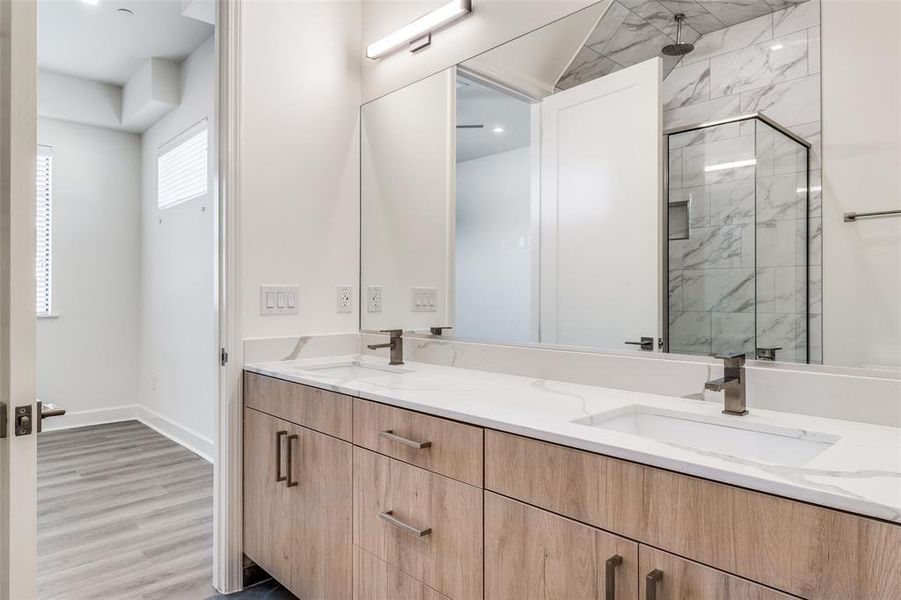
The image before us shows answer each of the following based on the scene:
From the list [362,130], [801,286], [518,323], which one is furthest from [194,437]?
[801,286]

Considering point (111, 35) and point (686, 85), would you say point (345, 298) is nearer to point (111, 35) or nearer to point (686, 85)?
point (686, 85)

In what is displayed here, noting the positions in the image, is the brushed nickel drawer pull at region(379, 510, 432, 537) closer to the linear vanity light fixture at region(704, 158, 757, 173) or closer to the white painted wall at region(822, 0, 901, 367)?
the white painted wall at region(822, 0, 901, 367)

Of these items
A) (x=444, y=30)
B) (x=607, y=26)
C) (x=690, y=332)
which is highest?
(x=444, y=30)

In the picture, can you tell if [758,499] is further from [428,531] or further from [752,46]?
[752,46]

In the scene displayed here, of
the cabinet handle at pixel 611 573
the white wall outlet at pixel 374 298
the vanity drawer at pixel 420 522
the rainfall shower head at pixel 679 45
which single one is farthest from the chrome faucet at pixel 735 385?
the white wall outlet at pixel 374 298

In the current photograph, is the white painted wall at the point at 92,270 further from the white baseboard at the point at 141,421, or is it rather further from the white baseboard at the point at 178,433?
the white baseboard at the point at 178,433

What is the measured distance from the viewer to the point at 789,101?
50.6 inches

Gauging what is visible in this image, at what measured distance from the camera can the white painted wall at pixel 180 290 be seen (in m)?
3.58

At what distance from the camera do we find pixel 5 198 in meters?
1.12

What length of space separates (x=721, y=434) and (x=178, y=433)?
3845mm

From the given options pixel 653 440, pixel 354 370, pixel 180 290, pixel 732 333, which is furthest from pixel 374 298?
pixel 180 290

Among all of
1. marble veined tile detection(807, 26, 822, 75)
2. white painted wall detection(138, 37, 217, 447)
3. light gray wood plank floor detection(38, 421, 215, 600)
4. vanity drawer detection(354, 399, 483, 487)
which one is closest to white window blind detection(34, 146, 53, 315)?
white painted wall detection(138, 37, 217, 447)

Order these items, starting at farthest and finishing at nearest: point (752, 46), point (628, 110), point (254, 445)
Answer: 1. point (254, 445)
2. point (628, 110)
3. point (752, 46)

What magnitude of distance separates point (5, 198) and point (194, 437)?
3.01m
